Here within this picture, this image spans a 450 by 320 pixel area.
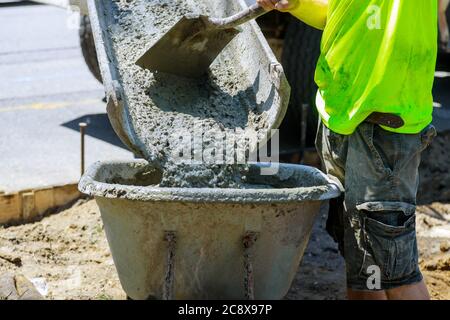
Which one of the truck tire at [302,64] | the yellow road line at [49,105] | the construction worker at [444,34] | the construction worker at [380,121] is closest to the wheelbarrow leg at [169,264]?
the construction worker at [380,121]

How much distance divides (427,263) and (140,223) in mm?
2032

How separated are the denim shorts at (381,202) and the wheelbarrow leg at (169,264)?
0.72m

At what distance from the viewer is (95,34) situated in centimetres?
453

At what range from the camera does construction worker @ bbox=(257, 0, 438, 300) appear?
11.8 ft

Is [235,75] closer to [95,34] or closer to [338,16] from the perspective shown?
[95,34]

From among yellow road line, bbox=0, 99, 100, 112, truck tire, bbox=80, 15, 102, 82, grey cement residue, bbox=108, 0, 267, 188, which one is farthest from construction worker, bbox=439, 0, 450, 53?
grey cement residue, bbox=108, 0, 267, 188

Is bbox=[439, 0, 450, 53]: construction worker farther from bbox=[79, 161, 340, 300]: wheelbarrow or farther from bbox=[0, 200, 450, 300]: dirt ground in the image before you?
bbox=[79, 161, 340, 300]: wheelbarrow

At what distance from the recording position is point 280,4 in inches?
155

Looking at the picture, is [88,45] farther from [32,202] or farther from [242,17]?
[242,17]

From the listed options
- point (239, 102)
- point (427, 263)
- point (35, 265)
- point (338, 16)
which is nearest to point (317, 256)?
point (427, 263)

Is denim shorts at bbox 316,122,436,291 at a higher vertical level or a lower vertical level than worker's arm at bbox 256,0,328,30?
lower

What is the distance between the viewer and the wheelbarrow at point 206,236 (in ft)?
11.8

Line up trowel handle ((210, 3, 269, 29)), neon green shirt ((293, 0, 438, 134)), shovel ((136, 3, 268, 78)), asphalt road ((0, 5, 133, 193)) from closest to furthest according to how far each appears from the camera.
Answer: neon green shirt ((293, 0, 438, 134)), trowel handle ((210, 3, 269, 29)), shovel ((136, 3, 268, 78)), asphalt road ((0, 5, 133, 193))

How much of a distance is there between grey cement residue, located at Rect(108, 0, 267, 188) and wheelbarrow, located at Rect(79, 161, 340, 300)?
306 millimetres
